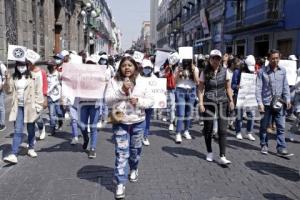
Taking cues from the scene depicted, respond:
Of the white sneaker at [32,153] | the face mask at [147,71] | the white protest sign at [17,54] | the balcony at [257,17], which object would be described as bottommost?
the white sneaker at [32,153]

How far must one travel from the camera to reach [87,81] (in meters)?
6.21

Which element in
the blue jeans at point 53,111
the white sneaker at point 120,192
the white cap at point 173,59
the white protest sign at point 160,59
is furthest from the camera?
→ the white protest sign at point 160,59

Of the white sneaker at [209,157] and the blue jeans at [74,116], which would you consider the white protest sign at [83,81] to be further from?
the white sneaker at [209,157]

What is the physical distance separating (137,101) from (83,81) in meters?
2.11

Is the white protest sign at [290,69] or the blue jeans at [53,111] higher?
the white protest sign at [290,69]

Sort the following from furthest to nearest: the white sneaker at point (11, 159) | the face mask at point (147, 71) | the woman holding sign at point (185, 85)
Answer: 1. the woman holding sign at point (185, 85)
2. the face mask at point (147, 71)
3. the white sneaker at point (11, 159)

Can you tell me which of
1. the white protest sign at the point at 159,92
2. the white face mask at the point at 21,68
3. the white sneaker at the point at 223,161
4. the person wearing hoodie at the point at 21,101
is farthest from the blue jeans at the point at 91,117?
the white sneaker at the point at 223,161

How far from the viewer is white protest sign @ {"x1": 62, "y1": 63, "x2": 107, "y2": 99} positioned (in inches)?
245

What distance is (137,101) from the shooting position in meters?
4.38

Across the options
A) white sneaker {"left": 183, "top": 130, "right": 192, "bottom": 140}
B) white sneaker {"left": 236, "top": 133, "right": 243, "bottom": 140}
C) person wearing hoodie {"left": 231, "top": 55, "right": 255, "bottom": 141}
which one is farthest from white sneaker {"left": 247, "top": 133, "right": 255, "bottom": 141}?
white sneaker {"left": 183, "top": 130, "right": 192, "bottom": 140}

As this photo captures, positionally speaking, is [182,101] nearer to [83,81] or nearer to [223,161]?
[223,161]

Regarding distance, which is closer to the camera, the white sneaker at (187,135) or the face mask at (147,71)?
the face mask at (147,71)

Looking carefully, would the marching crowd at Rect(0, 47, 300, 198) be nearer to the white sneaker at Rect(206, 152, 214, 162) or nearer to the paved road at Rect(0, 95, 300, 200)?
the white sneaker at Rect(206, 152, 214, 162)

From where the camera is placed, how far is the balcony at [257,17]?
20484 millimetres
